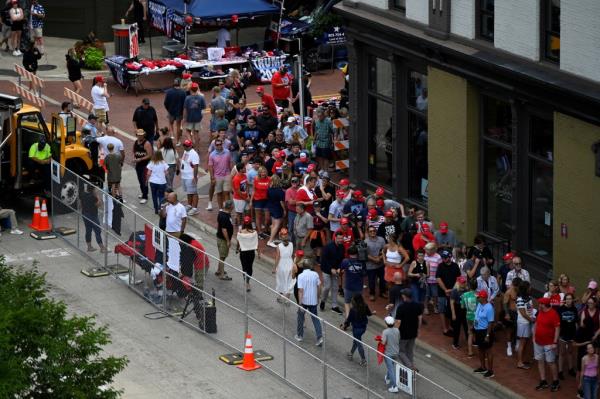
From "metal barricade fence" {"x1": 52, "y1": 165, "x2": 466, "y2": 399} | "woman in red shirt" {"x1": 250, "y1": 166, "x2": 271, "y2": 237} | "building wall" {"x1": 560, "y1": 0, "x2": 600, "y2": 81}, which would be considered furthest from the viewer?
"woman in red shirt" {"x1": 250, "y1": 166, "x2": 271, "y2": 237}

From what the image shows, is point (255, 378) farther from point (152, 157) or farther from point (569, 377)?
point (152, 157)

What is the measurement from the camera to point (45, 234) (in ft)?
102

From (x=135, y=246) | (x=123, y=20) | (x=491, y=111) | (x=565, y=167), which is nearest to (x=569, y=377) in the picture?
(x=565, y=167)

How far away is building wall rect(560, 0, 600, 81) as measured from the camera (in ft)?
83.4

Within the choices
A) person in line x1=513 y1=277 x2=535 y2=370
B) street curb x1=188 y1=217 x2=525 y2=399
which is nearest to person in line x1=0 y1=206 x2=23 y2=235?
street curb x1=188 y1=217 x2=525 y2=399

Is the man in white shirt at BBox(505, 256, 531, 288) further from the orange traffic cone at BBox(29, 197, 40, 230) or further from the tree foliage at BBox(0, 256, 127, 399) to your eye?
the orange traffic cone at BBox(29, 197, 40, 230)

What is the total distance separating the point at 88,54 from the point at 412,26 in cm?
1598

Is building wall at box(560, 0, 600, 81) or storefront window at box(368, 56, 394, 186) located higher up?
building wall at box(560, 0, 600, 81)

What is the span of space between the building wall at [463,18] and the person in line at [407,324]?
668 cm

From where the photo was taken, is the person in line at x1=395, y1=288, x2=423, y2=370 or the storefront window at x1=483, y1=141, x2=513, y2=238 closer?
the person in line at x1=395, y1=288, x2=423, y2=370

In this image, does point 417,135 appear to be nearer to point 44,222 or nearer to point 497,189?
point 497,189

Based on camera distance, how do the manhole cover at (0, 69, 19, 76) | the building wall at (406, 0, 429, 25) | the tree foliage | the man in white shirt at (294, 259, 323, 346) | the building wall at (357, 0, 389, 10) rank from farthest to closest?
the manhole cover at (0, 69, 19, 76) < the building wall at (357, 0, 389, 10) < the building wall at (406, 0, 429, 25) < the man in white shirt at (294, 259, 323, 346) < the tree foliage

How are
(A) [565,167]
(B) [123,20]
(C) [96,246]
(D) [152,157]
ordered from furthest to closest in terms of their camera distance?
(B) [123,20] < (D) [152,157] < (C) [96,246] < (A) [565,167]

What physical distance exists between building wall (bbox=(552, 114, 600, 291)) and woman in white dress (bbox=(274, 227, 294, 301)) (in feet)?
15.0
